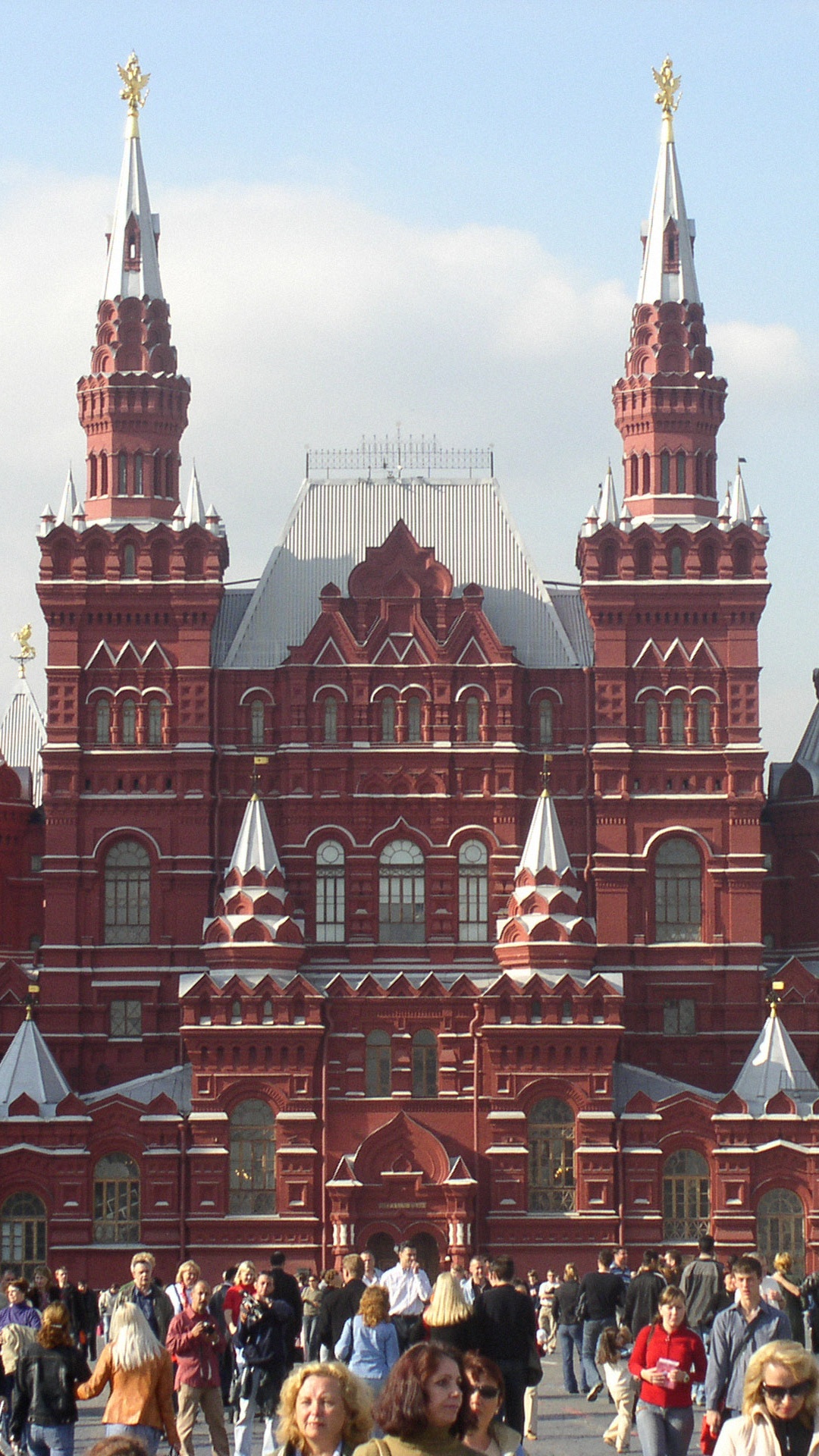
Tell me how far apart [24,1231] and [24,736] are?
18970 millimetres

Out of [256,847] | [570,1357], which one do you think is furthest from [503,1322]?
[256,847]

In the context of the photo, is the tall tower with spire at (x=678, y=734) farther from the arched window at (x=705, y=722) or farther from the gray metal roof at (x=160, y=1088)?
the gray metal roof at (x=160, y=1088)

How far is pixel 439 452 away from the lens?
7400cm

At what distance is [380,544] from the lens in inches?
2840

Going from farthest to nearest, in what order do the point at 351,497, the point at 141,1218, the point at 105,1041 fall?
the point at 351,497 → the point at 105,1041 → the point at 141,1218

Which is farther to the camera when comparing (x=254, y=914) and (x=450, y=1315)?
(x=254, y=914)

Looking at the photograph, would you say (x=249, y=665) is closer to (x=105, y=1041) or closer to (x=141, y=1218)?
(x=105, y=1041)

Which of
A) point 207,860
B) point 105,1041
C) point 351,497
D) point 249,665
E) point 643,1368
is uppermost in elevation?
point 351,497

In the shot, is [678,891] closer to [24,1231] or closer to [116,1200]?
[116,1200]

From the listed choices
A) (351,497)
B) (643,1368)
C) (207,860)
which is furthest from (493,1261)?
(351,497)

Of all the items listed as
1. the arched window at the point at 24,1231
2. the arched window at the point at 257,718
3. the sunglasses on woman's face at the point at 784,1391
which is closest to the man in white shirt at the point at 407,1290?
the sunglasses on woman's face at the point at 784,1391

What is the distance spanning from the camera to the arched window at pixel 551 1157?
209 ft

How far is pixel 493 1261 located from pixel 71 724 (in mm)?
46716

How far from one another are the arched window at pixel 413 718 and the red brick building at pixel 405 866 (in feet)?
0.44
